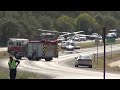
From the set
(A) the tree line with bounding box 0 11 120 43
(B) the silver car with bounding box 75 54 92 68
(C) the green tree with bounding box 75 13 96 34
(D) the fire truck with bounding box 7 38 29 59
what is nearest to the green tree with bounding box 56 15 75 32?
(A) the tree line with bounding box 0 11 120 43

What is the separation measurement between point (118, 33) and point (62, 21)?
21.3 m

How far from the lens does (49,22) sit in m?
97.5

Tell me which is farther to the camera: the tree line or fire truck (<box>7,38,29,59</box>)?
the tree line

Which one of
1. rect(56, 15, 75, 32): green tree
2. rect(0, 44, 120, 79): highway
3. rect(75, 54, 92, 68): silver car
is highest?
rect(56, 15, 75, 32): green tree

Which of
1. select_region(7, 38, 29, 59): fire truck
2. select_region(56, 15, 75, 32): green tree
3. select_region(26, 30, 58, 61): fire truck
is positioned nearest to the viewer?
select_region(26, 30, 58, 61): fire truck

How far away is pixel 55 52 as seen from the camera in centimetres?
4744

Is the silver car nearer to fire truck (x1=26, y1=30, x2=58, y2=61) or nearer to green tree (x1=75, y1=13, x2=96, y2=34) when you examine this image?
fire truck (x1=26, y1=30, x2=58, y2=61)

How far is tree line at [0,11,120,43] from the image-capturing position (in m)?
78.3

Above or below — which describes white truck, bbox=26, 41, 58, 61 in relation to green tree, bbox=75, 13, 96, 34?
below

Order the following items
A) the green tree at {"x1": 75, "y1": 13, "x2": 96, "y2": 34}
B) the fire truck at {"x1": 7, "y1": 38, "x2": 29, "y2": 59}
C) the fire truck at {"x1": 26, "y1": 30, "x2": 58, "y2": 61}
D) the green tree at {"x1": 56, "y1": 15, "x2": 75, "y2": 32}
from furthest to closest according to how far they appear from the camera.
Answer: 1. the green tree at {"x1": 75, "y1": 13, "x2": 96, "y2": 34}
2. the green tree at {"x1": 56, "y1": 15, "x2": 75, "y2": 32}
3. the fire truck at {"x1": 7, "y1": 38, "x2": 29, "y2": 59}
4. the fire truck at {"x1": 26, "y1": 30, "x2": 58, "y2": 61}

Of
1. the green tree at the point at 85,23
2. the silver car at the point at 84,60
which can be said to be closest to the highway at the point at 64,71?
the silver car at the point at 84,60

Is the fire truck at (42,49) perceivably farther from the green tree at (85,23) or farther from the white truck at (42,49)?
the green tree at (85,23)
